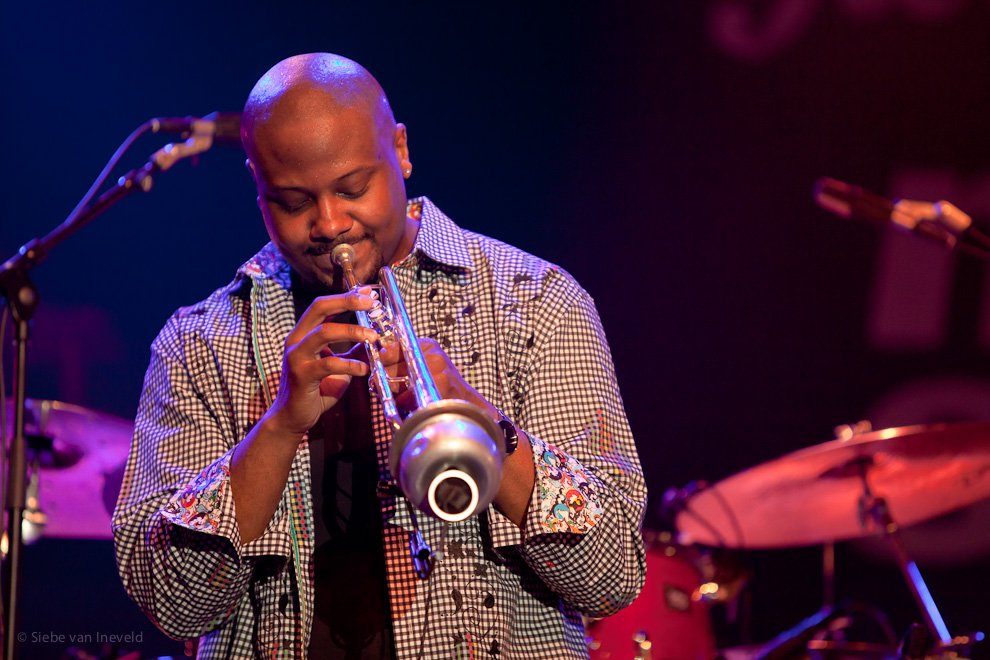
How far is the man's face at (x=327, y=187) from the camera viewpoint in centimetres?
210

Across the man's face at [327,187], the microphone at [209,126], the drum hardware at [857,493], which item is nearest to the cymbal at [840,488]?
the drum hardware at [857,493]

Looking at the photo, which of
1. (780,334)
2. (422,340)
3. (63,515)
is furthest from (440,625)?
(780,334)

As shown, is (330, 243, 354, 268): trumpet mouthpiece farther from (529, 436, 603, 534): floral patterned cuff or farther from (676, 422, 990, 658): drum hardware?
(676, 422, 990, 658): drum hardware

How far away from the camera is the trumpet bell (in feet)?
4.38

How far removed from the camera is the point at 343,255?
2137 millimetres

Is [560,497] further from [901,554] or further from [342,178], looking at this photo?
[901,554]

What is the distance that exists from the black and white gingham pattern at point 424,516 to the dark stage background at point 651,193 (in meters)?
2.27

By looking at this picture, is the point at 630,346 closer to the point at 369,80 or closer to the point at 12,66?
the point at 369,80

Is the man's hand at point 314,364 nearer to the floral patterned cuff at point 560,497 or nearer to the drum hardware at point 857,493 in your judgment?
the floral patterned cuff at point 560,497

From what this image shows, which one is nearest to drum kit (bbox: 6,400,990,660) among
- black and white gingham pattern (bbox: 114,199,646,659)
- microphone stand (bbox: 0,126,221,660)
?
microphone stand (bbox: 0,126,221,660)

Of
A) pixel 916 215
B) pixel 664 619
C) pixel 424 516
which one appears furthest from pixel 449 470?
pixel 664 619

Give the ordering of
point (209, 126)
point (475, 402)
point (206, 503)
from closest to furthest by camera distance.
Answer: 1. point (475, 402)
2. point (206, 503)
3. point (209, 126)

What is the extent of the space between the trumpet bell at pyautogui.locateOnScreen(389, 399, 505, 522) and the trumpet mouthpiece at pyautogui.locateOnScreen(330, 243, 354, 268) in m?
0.84

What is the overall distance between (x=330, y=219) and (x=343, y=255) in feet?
0.28
